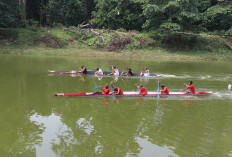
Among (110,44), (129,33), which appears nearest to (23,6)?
(110,44)

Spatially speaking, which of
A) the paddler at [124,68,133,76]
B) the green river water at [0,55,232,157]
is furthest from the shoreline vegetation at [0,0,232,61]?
the green river water at [0,55,232,157]

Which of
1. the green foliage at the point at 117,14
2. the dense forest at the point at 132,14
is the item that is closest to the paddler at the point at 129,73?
the dense forest at the point at 132,14

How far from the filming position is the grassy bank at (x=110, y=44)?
36531 millimetres

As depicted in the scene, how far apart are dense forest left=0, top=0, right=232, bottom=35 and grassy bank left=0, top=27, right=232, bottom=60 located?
2.32 metres

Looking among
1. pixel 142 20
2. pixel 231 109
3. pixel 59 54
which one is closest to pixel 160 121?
pixel 231 109

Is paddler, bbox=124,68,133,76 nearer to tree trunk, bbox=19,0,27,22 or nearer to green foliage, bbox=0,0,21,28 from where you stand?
green foliage, bbox=0,0,21,28

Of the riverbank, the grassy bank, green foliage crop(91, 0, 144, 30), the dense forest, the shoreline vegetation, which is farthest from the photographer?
green foliage crop(91, 0, 144, 30)

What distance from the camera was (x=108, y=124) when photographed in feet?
33.7

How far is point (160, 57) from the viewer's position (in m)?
37.7

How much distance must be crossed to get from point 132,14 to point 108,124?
38.3 metres

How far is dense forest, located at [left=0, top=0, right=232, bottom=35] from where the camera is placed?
37812mm

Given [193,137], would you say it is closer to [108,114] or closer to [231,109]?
[108,114]

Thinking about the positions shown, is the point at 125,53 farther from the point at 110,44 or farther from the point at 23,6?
the point at 23,6

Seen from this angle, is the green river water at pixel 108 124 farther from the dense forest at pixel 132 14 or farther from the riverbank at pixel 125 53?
the dense forest at pixel 132 14
